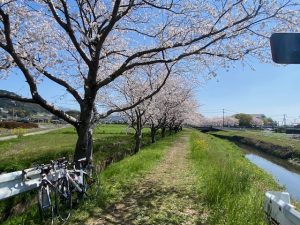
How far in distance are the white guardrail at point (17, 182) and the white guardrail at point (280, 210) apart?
428 centimetres

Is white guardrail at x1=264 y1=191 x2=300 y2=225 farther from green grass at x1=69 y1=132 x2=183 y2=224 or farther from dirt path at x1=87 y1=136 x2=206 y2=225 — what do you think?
green grass at x1=69 y1=132 x2=183 y2=224

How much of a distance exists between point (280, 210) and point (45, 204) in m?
4.13

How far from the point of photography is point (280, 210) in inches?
213

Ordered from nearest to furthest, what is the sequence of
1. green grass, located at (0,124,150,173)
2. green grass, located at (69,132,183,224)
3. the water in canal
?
green grass, located at (69,132,183,224), green grass, located at (0,124,150,173), the water in canal

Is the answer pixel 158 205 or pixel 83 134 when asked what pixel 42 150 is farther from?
pixel 158 205

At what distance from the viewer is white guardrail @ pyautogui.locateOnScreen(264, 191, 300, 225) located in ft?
15.5

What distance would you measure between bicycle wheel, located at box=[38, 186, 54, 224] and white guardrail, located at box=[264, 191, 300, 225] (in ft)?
12.7

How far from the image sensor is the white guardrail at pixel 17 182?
6.77 m

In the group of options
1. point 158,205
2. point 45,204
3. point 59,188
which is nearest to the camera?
point 45,204

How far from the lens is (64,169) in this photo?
26.2ft

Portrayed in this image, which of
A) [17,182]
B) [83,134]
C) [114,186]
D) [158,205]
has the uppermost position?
[83,134]

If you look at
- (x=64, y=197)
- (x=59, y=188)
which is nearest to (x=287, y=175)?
(x=64, y=197)

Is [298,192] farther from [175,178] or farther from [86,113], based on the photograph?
[86,113]

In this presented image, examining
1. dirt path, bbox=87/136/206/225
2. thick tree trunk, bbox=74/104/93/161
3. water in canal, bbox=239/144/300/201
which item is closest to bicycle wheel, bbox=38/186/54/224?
dirt path, bbox=87/136/206/225
